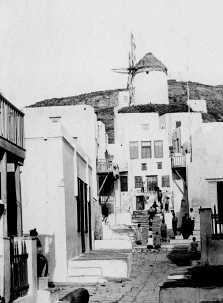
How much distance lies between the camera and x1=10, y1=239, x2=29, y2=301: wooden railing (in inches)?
432

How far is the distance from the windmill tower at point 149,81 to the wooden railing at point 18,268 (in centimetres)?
5874

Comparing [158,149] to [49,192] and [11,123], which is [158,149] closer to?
[49,192]

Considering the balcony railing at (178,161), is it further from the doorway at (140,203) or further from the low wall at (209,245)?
the low wall at (209,245)

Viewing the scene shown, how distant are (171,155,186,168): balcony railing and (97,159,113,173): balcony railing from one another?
569 centimetres

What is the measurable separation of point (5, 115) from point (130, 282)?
657cm

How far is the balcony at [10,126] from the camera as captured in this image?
465 inches

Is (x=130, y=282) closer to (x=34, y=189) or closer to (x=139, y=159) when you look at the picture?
(x=34, y=189)

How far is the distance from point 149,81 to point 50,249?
55.3 m

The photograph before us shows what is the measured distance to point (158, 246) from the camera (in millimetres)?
26078

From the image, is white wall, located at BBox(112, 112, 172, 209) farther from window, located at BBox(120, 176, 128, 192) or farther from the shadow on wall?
the shadow on wall

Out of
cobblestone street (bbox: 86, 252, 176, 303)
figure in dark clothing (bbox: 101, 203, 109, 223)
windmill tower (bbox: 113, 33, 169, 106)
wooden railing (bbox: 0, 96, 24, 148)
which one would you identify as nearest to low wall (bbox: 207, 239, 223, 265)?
cobblestone street (bbox: 86, 252, 176, 303)

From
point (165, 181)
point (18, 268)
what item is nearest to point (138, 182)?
point (165, 181)

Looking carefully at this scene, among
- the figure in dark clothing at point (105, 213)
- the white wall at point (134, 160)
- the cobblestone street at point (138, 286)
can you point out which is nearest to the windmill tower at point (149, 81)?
the white wall at point (134, 160)

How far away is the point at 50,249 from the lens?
51.7ft
